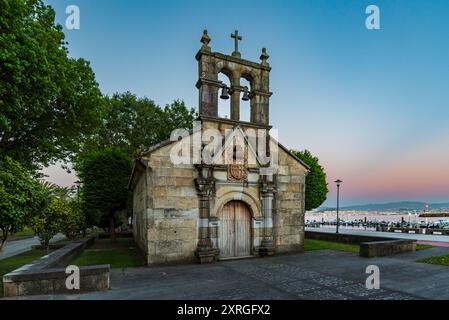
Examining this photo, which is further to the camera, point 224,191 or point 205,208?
point 224,191

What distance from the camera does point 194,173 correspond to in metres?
12.4

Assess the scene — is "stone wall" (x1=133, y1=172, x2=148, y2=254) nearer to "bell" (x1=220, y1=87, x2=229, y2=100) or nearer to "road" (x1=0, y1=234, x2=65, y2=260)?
"bell" (x1=220, y1=87, x2=229, y2=100)

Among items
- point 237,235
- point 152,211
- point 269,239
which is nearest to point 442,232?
point 269,239

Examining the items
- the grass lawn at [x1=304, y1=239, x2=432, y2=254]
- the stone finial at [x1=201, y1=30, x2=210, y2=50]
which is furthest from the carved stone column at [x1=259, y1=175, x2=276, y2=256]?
the stone finial at [x1=201, y1=30, x2=210, y2=50]

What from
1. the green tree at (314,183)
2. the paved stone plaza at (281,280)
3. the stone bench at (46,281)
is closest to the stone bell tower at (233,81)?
the paved stone plaza at (281,280)

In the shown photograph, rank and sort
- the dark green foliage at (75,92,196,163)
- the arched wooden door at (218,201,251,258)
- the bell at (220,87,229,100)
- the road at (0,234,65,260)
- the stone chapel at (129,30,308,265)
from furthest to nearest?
the dark green foliage at (75,92,196,163), the road at (0,234,65,260), the bell at (220,87,229,100), the arched wooden door at (218,201,251,258), the stone chapel at (129,30,308,265)

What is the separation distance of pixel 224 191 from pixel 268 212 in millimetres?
2804

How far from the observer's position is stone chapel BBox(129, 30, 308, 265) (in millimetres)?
11594

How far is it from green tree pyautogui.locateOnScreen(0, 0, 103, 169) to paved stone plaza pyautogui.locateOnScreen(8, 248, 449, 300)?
32.4 ft

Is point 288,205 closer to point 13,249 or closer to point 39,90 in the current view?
point 39,90

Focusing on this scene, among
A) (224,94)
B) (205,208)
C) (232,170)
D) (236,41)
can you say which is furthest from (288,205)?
(236,41)

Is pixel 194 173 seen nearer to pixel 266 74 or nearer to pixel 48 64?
pixel 266 74

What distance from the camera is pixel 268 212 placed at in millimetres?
13781
